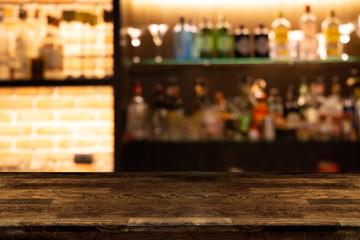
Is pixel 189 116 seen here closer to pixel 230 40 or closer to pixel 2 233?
pixel 230 40

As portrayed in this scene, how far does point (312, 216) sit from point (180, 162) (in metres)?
1.42

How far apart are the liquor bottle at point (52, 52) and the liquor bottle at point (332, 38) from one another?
1552mm

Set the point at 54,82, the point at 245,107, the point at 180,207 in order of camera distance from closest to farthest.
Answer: the point at 180,207, the point at 54,82, the point at 245,107

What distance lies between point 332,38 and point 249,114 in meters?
0.65

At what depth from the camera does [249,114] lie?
2.47m

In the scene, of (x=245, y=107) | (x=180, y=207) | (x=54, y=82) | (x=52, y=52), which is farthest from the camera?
(x=245, y=107)

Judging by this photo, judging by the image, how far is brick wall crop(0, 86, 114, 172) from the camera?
247 cm

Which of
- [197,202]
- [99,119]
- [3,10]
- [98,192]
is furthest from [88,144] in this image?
[197,202]

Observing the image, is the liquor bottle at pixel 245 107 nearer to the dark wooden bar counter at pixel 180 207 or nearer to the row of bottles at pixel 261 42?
the row of bottles at pixel 261 42

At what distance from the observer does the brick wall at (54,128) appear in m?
2.47

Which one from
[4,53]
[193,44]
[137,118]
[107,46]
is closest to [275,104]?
[193,44]

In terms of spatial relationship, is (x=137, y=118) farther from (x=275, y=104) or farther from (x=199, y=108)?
(x=275, y=104)

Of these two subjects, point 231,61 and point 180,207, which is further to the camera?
point 231,61

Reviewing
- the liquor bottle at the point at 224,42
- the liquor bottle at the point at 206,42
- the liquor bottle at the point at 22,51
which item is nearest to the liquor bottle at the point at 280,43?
the liquor bottle at the point at 224,42
